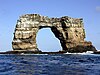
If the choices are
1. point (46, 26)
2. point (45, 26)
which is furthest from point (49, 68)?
point (45, 26)

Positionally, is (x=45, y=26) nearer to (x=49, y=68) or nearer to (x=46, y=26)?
(x=46, y=26)

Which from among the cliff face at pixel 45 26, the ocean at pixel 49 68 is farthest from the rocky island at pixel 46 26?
the ocean at pixel 49 68

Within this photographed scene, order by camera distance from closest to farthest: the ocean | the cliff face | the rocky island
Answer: the ocean, the rocky island, the cliff face

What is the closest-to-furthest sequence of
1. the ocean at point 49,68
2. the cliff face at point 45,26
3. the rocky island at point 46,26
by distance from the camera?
the ocean at point 49,68 < the rocky island at point 46,26 < the cliff face at point 45,26

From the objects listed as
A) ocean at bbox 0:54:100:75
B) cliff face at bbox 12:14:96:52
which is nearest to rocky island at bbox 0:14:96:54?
cliff face at bbox 12:14:96:52

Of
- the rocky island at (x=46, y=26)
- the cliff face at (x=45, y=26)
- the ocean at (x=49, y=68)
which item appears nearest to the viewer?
the ocean at (x=49, y=68)

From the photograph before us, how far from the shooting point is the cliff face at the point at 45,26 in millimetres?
120812

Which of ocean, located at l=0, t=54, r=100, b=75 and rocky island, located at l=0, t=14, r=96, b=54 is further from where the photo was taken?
rocky island, located at l=0, t=14, r=96, b=54

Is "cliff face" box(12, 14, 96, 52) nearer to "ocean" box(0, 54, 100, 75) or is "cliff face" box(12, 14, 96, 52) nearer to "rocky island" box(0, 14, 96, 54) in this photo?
"rocky island" box(0, 14, 96, 54)

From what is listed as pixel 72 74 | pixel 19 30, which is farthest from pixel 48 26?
pixel 72 74

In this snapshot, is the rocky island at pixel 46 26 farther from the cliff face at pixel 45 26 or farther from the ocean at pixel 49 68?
the ocean at pixel 49 68

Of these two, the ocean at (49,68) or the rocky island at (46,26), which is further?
the rocky island at (46,26)

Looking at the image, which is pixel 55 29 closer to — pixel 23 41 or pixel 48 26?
pixel 48 26

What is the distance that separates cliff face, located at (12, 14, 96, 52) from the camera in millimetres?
120812
